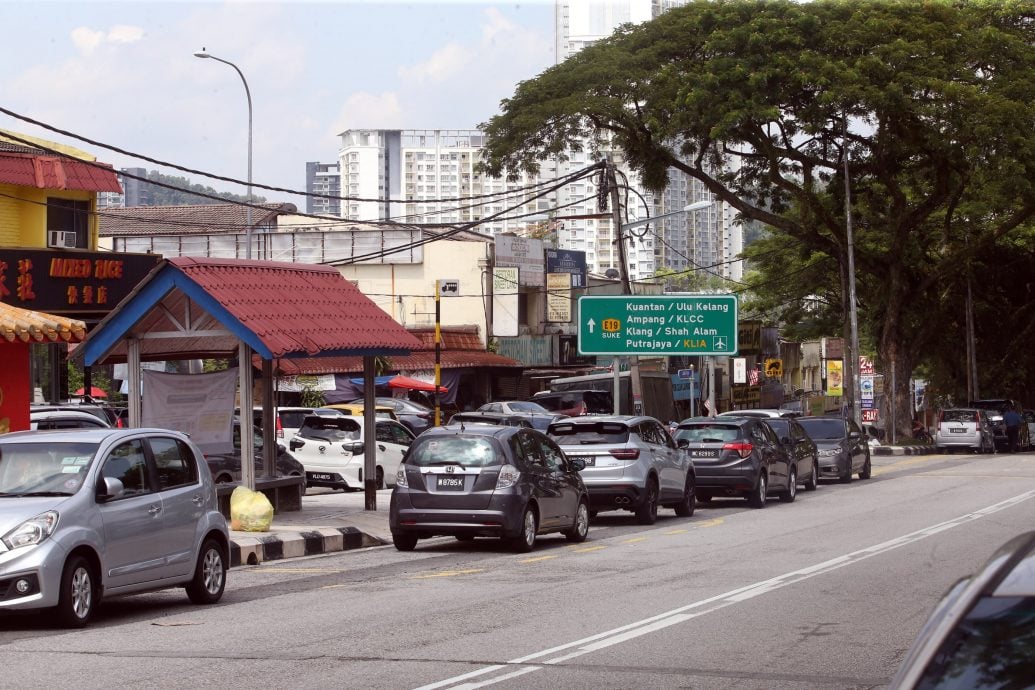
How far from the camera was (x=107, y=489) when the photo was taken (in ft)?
38.4

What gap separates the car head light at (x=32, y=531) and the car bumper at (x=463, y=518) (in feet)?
23.2

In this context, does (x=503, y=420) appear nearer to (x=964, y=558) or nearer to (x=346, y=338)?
(x=346, y=338)

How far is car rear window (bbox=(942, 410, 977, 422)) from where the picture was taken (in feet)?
167

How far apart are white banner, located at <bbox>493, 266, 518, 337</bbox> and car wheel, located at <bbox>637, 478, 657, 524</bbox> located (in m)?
38.2

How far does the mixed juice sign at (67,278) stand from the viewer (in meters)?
31.3

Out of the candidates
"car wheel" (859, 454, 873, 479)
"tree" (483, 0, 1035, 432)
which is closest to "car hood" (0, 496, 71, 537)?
"car wheel" (859, 454, 873, 479)

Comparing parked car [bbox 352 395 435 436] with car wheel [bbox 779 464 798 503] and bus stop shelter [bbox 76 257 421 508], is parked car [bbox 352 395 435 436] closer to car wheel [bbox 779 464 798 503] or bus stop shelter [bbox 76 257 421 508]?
car wheel [bbox 779 464 798 503]

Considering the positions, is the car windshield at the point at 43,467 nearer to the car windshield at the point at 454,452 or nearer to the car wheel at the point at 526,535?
the car windshield at the point at 454,452

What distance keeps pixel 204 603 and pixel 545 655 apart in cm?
454

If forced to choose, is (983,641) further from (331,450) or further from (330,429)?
(330,429)

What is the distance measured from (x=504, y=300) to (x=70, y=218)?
28229mm

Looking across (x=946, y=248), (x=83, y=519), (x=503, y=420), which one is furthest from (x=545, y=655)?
(x=946, y=248)

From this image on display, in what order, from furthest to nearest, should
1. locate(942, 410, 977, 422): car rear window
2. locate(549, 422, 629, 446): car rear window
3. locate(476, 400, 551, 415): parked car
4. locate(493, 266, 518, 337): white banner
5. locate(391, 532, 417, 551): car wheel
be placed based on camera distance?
locate(493, 266, 518, 337): white banner → locate(942, 410, 977, 422): car rear window → locate(476, 400, 551, 415): parked car → locate(549, 422, 629, 446): car rear window → locate(391, 532, 417, 551): car wheel

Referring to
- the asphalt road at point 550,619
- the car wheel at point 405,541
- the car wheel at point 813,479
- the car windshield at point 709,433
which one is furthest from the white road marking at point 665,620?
the car wheel at point 813,479
